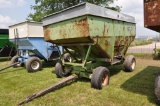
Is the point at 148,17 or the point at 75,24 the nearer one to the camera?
the point at 148,17

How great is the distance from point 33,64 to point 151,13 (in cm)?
704

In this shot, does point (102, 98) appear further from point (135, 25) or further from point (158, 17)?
point (135, 25)

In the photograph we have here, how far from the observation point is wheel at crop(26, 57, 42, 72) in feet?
29.4

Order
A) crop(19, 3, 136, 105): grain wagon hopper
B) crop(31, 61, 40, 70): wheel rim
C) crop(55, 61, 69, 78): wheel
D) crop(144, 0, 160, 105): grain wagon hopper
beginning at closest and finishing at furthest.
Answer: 1. crop(144, 0, 160, 105): grain wagon hopper
2. crop(19, 3, 136, 105): grain wagon hopper
3. crop(55, 61, 69, 78): wheel
4. crop(31, 61, 40, 70): wheel rim

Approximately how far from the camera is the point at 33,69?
915cm

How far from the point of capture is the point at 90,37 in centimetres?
→ 561

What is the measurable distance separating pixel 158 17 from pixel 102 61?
3.57 metres

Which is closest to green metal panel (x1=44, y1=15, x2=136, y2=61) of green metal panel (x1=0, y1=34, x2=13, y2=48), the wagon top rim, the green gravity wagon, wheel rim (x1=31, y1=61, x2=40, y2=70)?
the green gravity wagon

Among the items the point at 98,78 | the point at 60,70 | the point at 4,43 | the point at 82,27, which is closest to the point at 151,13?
the point at 82,27

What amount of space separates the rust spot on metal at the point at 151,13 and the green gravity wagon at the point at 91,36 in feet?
6.52

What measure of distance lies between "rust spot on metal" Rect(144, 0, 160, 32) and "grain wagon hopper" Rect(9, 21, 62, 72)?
635 cm

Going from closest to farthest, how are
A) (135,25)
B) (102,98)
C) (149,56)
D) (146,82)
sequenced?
(102,98), (146,82), (135,25), (149,56)

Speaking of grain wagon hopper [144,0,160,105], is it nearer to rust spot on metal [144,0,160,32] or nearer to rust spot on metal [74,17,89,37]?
rust spot on metal [144,0,160,32]

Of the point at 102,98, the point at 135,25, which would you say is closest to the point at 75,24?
the point at 102,98
